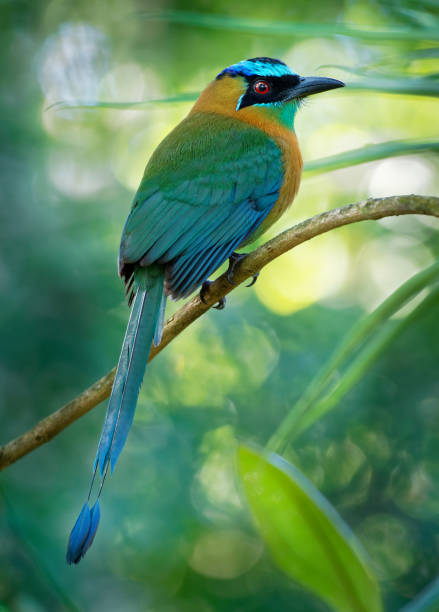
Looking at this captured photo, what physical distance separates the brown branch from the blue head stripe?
0.93 m

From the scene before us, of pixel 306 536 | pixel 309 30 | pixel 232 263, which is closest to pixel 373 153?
pixel 309 30

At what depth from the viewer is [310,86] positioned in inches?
91.7

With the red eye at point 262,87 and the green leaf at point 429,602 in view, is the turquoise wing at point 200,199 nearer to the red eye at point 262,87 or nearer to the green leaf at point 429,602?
the red eye at point 262,87

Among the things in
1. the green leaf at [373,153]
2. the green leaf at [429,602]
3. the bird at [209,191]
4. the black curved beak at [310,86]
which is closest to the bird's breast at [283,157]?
the bird at [209,191]

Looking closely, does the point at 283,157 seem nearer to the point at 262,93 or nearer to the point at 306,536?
the point at 262,93

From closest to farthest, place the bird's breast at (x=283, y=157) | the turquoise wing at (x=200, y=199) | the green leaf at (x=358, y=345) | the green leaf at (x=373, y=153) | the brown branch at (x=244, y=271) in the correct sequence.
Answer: the brown branch at (x=244, y=271) → the green leaf at (x=358, y=345) → the green leaf at (x=373, y=153) → the turquoise wing at (x=200, y=199) → the bird's breast at (x=283, y=157)

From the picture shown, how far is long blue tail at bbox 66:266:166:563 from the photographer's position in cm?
132

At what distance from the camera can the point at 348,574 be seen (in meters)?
1.09

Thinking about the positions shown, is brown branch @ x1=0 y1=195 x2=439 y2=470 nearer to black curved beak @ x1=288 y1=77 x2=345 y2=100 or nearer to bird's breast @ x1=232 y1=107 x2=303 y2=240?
bird's breast @ x1=232 y1=107 x2=303 y2=240

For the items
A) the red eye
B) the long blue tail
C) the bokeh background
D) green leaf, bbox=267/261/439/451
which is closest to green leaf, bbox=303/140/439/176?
green leaf, bbox=267/261/439/451

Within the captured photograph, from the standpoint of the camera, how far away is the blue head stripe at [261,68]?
239 centimetres

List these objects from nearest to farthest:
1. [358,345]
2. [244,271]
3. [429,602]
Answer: [429,602] < [358,345] < [244,271]

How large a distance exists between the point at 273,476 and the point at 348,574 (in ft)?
0.61

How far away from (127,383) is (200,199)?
0.76 metres
